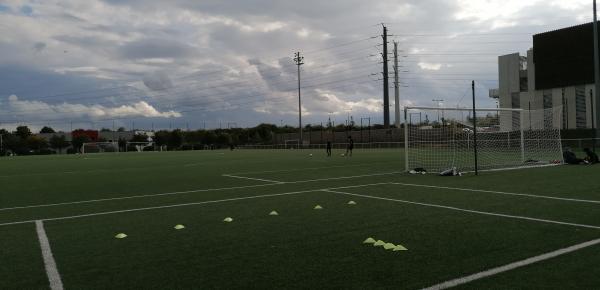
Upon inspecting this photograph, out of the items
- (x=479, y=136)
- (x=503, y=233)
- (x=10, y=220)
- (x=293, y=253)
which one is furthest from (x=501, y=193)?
(x=479, y=136)

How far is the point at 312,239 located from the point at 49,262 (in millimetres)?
3401

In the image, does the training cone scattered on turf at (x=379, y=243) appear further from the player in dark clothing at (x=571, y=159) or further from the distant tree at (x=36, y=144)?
the distant tree at (x=36, y=144)

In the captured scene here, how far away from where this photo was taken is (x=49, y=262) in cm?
598

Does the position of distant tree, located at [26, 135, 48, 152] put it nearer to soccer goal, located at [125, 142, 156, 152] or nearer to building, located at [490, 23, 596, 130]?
soccer goal, located at [125, 142, 156, 152]

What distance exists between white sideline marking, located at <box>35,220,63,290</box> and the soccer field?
0.08ft

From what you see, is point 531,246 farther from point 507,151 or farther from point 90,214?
point 507,151

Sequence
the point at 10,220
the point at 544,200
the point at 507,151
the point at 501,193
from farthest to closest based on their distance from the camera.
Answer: the point at 507,151
the point at 501,193
the point at 544,200
the point at 10,220

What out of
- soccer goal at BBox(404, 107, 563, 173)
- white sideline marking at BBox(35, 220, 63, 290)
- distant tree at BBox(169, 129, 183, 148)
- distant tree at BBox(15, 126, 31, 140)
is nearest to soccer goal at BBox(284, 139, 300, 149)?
distant tree at BBox(169, 129, 183, 148)

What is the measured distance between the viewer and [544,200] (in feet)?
33.9

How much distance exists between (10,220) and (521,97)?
62.9m

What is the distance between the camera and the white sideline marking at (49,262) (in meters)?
5.12

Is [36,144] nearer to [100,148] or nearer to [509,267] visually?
[100,148]

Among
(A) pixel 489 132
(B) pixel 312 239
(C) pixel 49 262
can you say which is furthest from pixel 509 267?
(A) pixel 489 132

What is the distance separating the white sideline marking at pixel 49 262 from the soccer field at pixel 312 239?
0.08 feet
